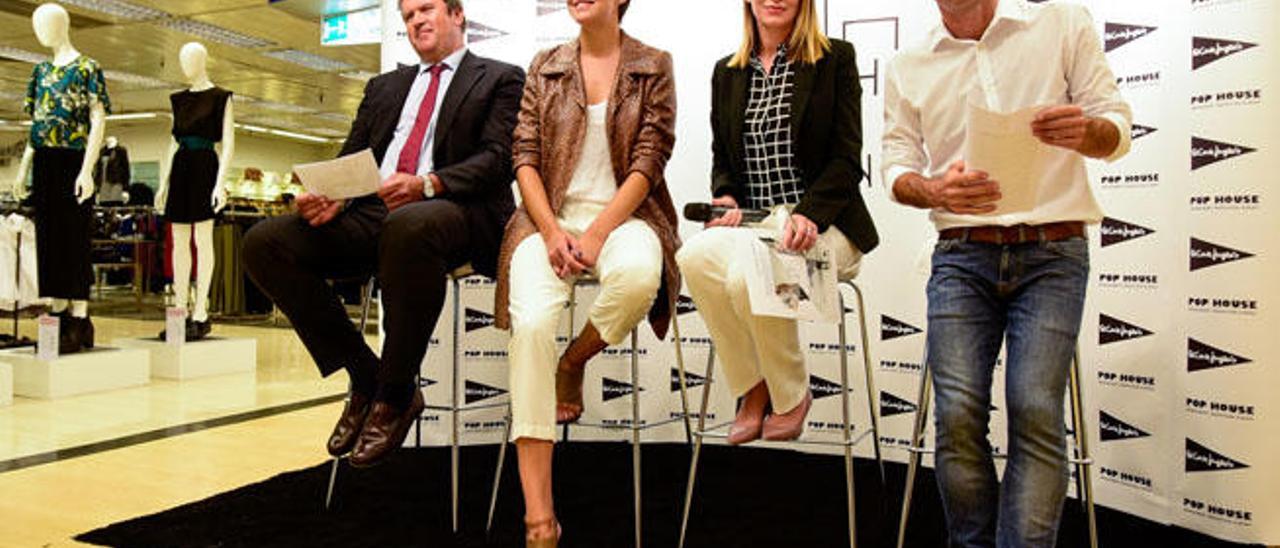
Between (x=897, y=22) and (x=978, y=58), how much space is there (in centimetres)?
165

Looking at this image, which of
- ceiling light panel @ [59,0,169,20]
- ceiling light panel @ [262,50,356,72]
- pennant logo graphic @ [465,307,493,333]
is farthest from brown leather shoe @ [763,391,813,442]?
ceiling light panel @ [262,50,356,72]

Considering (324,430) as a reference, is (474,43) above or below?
above

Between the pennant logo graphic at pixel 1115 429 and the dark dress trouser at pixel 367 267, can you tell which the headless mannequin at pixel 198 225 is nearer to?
the dark dress trouser at pixel 367 267

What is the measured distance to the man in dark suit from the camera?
8.28 ft

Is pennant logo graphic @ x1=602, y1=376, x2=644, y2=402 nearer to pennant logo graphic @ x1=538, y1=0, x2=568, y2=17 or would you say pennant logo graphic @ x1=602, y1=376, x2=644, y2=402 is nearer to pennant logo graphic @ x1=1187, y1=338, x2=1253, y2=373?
pennant logo graphic @ x1=538, y1=0, x2=568, y2=17

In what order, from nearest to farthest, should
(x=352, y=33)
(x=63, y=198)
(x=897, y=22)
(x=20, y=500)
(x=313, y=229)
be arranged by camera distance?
(x=313, y=229) < (x=20, y=500) < (x=897, y=22) < (x=63, y=198) < (x=352, y=33)

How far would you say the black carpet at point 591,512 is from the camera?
257cm

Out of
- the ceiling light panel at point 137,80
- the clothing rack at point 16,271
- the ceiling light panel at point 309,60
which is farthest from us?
the ceiling light panel at point 137,80

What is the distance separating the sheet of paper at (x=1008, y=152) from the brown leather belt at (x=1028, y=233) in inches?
3.3

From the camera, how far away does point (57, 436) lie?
3.96 m

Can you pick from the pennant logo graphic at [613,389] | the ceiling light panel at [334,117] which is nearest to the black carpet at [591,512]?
the pennant logo graphic at [613,389]

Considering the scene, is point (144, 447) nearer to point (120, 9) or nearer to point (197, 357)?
point (197, 357)

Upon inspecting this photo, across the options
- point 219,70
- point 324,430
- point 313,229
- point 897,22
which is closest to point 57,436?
point 324,430

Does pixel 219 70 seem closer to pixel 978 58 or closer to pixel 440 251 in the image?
pixel 440 251
